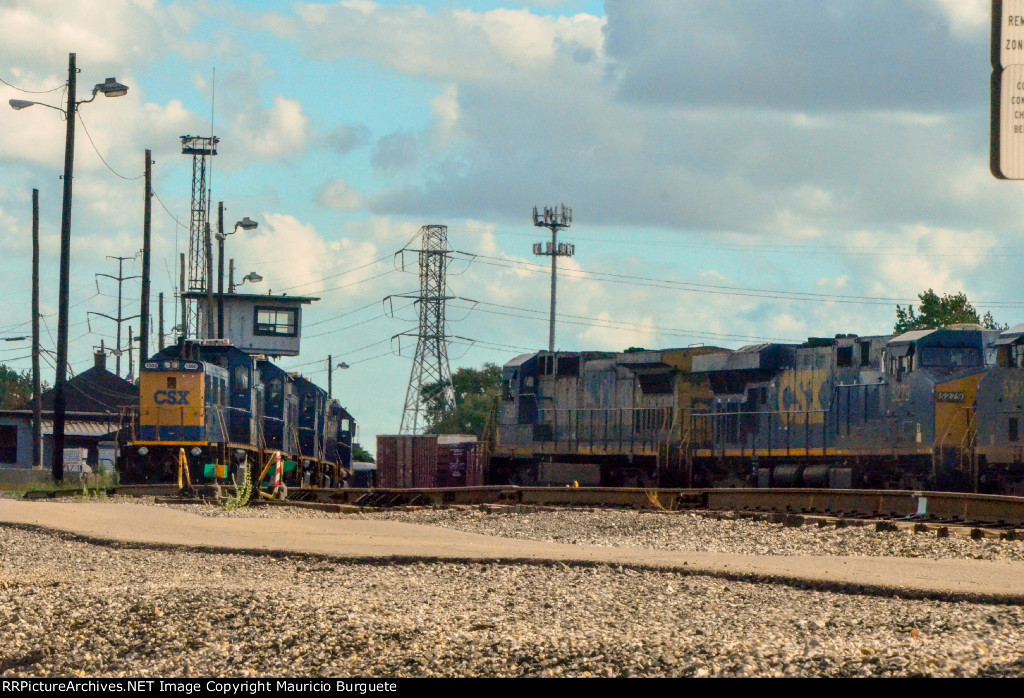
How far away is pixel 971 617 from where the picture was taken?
8.24 meters

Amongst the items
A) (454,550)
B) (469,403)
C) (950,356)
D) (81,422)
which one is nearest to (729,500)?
(950,356)

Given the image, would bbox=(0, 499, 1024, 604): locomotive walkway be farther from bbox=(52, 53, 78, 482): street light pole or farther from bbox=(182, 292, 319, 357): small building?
bbox=(182, 292, 319, 357): small building

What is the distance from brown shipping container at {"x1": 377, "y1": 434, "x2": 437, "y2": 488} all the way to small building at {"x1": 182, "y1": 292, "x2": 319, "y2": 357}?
488 inches

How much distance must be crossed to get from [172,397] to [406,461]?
15.1 meters

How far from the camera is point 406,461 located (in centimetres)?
4162

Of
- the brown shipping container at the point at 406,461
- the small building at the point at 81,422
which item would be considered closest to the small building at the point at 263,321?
the small building at the point at 81,422

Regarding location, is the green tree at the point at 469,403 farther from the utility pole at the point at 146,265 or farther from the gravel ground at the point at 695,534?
Answer: the gravel ground at the point at 695,534

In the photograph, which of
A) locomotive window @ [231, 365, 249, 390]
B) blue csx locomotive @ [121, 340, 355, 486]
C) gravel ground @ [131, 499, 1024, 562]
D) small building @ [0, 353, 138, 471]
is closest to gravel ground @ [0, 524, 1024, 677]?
gravel ground @ [131, 499, 1024, 562]

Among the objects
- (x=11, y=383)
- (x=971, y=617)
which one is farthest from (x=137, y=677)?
(x=11, y=383)

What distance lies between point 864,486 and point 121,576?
16.4 m

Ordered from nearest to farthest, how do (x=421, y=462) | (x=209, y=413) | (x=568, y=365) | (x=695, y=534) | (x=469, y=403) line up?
(x=695, y=534), (x=209, y=413), (x=568, y=365), (x=421, y=462), (x=469, y=403)

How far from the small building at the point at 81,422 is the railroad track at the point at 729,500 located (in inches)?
874

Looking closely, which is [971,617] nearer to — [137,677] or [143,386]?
[137,677]

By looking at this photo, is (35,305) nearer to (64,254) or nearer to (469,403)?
(64,254)
